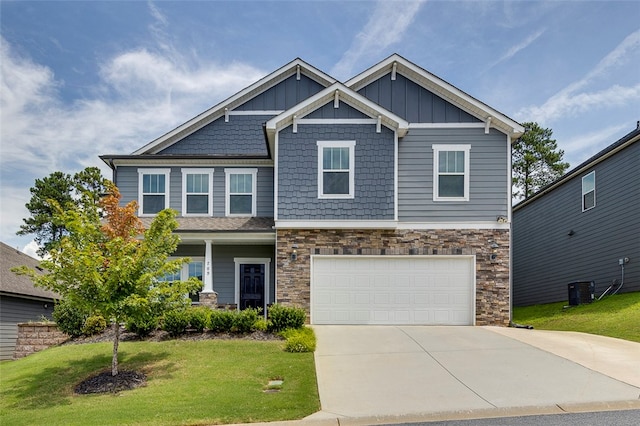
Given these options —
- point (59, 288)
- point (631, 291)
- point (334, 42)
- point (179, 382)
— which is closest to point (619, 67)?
point (631, 291)

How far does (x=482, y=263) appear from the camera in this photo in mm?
15664

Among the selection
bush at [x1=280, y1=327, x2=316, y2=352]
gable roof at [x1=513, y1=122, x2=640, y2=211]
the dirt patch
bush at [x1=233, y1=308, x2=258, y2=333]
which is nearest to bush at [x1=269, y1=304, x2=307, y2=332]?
bush at [x1=280, y1=327, x2=316, y2=352]

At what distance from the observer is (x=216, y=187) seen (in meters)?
17.9

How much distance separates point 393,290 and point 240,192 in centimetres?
626

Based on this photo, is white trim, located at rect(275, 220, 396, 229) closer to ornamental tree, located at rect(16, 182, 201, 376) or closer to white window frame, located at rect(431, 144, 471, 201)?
white window frame, located at rect(431, 144, 471, 201)

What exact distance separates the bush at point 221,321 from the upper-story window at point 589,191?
1390 cm

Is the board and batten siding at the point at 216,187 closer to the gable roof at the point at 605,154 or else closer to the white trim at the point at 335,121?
the white trim at the point at 335,121

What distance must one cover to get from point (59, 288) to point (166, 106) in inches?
402

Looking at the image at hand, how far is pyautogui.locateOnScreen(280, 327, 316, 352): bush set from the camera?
11766 mm

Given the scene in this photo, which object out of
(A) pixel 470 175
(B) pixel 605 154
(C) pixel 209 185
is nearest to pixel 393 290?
(A) pixel 470 175

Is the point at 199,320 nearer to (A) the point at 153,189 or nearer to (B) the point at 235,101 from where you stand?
(A) the point at 153,189

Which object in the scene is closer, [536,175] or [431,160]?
[431,160]

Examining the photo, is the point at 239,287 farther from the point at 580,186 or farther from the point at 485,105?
the point at 580,186

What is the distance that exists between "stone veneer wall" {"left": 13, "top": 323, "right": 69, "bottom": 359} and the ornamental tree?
4.44 meters
